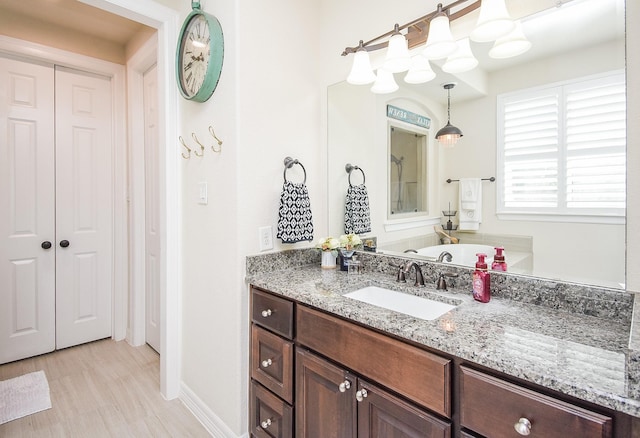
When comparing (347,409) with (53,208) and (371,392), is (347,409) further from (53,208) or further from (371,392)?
(53,208)

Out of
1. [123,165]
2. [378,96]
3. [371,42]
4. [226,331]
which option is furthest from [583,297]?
[123,165]

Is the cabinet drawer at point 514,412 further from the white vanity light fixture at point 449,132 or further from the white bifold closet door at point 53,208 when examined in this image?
the white bifold closet door at point 53,208

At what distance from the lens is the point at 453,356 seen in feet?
2.97

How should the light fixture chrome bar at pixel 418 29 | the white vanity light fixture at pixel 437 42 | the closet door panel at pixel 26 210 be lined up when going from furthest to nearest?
the closet door panel at pixel 26 210 → the light fixture chrome bar at pixel 418 29 → the white vanity light fixture at pixel 437 42

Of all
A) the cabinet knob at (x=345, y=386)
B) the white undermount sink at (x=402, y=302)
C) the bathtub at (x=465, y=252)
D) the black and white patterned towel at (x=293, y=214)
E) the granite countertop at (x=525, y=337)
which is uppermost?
the black and white patterned towel at (x=293, y=214)

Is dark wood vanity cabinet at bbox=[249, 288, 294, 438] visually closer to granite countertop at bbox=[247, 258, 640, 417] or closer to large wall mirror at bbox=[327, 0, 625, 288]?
granite countertop at bbox=[247, 258, 640, 417]

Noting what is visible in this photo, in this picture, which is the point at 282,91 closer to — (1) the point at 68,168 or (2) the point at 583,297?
(2) the point at 583,297

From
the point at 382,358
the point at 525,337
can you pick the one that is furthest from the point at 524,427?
the point at 382,358

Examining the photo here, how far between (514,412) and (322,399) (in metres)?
0.70

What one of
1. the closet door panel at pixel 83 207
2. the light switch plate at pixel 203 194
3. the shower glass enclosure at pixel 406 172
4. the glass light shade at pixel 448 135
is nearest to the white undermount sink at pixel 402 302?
the shower glass enclosure at pixel 406 172

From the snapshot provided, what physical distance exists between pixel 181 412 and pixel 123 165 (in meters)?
2.11

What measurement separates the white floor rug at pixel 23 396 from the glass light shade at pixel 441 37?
288 centimetres

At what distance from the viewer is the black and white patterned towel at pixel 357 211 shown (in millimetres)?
1916

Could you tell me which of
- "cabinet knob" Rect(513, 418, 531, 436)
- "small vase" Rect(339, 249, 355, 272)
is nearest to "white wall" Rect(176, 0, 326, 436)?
"small vase" Rect(339, 249, 355, 272)
